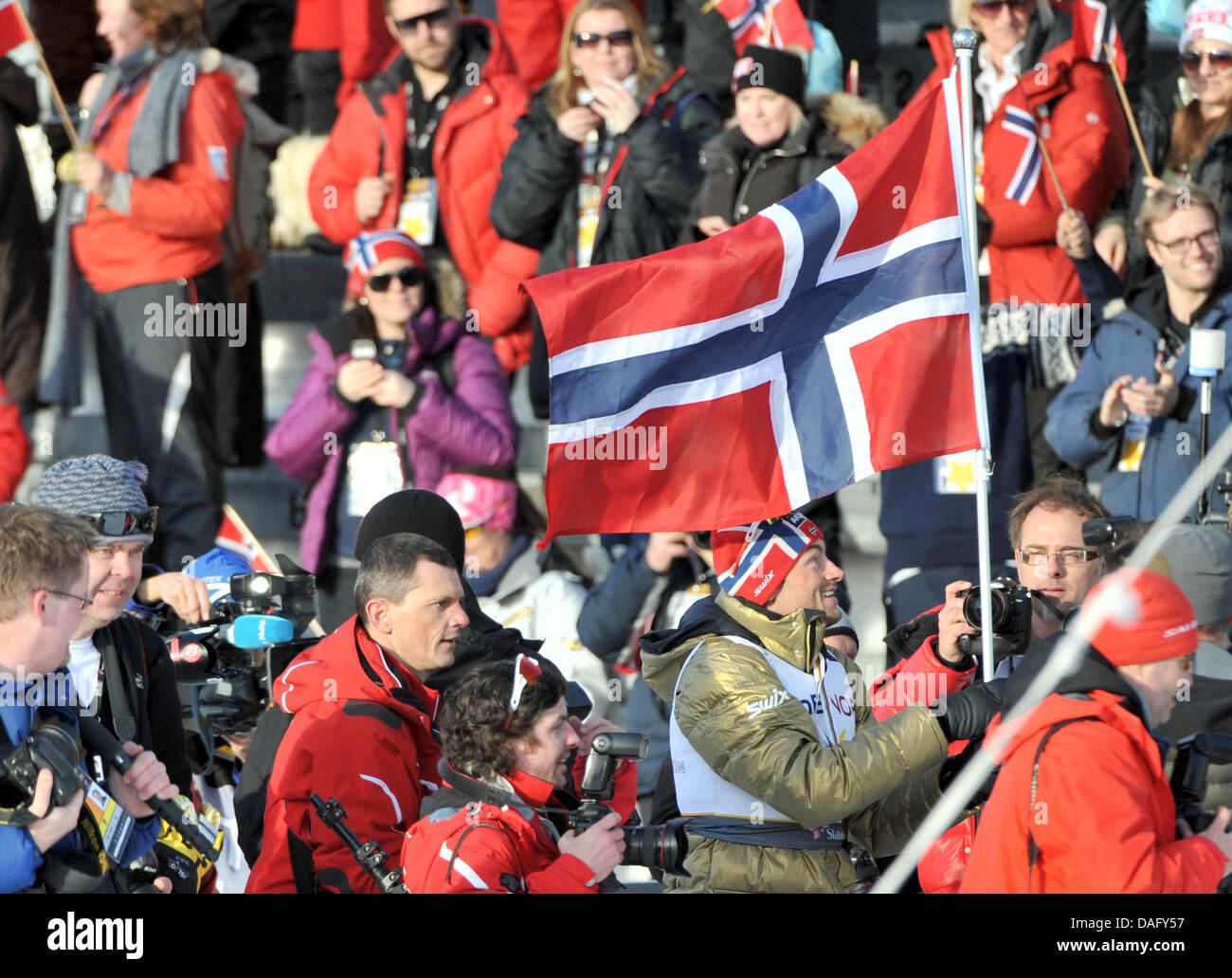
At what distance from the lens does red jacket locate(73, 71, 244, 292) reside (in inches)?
334

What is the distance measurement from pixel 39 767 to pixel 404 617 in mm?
1374

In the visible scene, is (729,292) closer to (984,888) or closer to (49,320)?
(984,888)

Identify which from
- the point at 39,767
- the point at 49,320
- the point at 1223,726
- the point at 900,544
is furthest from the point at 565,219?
the point at 39,767

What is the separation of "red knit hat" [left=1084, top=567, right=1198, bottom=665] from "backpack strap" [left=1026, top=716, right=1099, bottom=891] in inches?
6.7

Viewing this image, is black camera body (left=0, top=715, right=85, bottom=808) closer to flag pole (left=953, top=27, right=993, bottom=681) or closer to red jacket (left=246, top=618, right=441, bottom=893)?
red jacket (left=246, top=618, right=441, bottom=893)

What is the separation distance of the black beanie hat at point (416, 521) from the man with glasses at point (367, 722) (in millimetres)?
431

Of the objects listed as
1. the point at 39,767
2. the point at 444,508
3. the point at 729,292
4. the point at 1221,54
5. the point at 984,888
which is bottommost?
the point at 984,888

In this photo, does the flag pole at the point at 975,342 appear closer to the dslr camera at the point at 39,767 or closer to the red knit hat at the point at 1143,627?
the red knit hat at the point at 1143,627

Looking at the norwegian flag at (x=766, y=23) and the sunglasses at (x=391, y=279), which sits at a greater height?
the norwegian flag at (x=766, y=23)

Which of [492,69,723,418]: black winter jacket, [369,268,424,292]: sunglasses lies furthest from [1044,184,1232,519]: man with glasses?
[369,268,424,292]: sunglasses

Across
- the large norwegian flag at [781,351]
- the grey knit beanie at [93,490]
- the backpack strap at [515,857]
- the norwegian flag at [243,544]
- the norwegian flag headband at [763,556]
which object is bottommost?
the backpack strap at [515,857]

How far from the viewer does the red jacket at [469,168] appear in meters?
8.51

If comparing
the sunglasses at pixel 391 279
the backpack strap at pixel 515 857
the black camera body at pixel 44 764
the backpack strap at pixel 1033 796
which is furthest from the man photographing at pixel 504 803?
the sunglasses at pixel 391 279

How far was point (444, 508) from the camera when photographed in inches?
225
